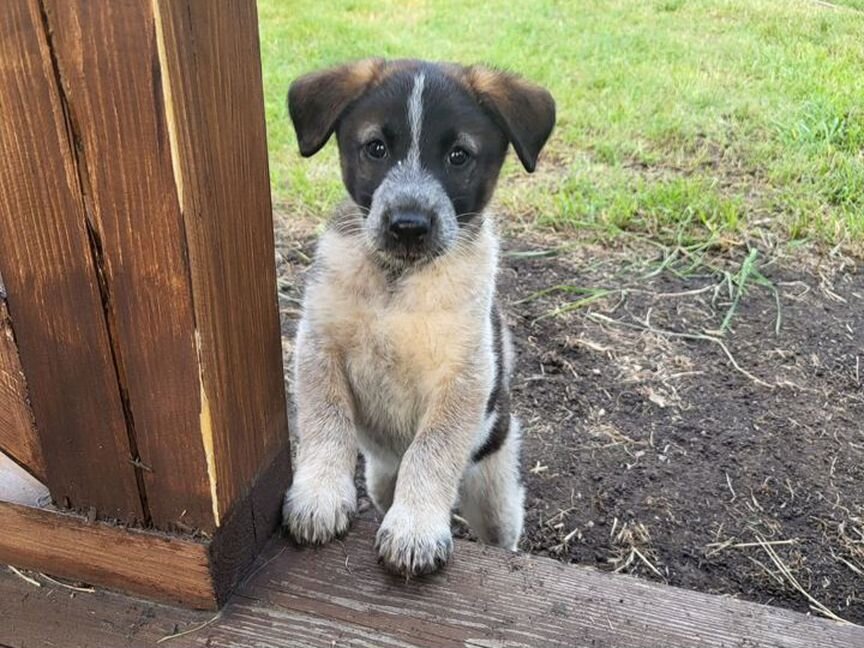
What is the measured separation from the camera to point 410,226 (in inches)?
98.3

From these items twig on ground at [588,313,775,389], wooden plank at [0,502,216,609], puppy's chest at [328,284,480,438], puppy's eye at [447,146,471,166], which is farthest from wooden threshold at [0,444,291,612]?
twig on ground at [588,313,775,389]

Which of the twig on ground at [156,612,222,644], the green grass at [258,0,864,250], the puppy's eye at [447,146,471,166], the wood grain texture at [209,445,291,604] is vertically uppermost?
the puppy's eye at [447,146,471,166]

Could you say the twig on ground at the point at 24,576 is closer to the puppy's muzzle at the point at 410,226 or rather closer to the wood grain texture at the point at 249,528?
the wood grain texture at the point at 249,528

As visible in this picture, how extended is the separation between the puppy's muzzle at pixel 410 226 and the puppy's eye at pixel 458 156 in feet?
0.71

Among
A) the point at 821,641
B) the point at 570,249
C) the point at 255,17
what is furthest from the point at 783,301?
the point at 255,17

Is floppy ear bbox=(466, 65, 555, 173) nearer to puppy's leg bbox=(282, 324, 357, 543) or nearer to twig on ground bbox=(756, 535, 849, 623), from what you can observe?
puppy's leg bbox=(282, 324, 357, 543)

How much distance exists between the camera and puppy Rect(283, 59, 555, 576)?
98.8 inches

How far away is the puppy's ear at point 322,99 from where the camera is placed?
8.84 feet

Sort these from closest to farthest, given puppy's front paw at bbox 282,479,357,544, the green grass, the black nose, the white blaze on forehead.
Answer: puppy's front paw at bbox 282,479,357,544 → the black nose → the white blaze on forehead → the green grass

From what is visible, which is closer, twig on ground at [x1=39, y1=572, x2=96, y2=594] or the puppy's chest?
twig on ground at [x1=39, y1=572, x2=96, y2=594]

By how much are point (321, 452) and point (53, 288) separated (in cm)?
97

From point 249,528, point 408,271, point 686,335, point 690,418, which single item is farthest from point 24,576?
point 686,335

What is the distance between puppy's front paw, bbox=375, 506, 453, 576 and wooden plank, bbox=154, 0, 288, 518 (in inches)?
14.1

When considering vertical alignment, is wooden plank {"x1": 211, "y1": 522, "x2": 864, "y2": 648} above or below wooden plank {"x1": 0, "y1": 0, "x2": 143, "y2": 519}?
below
